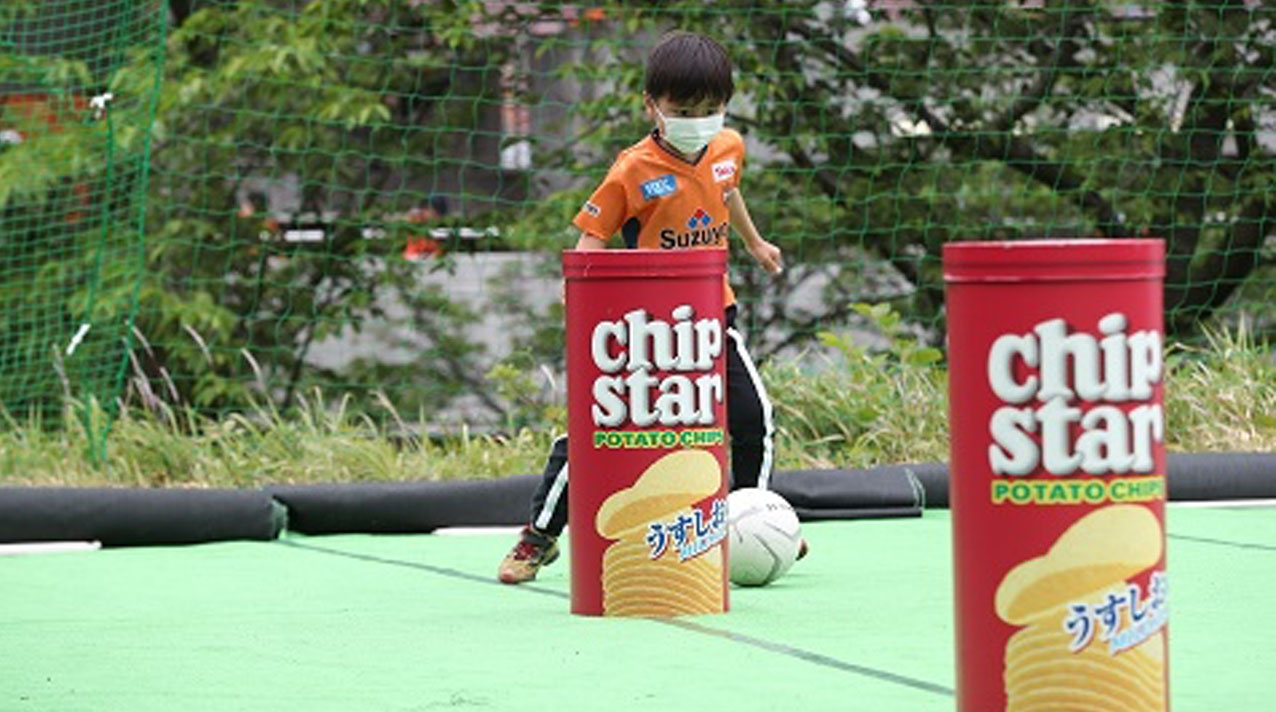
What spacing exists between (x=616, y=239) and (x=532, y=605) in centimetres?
565

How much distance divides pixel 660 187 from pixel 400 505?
6.77ft

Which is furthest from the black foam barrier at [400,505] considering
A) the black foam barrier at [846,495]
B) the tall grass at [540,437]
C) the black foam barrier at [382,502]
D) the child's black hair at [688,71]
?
the child's black hair at [688,71]

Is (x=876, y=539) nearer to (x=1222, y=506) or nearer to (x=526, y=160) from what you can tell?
(x=1222, y=506)

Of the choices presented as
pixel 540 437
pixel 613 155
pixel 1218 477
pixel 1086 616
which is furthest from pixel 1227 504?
pixel 1086 616

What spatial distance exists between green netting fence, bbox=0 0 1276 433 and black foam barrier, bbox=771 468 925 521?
3094 mm

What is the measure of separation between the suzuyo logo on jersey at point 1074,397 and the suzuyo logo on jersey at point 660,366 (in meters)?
1.81

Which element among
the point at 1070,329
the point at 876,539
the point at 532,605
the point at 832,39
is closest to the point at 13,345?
the point at 832,39

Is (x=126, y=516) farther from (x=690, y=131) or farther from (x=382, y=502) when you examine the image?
(x=690, y=131)

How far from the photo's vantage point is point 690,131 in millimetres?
6082

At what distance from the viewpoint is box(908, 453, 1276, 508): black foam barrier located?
801 centimetres

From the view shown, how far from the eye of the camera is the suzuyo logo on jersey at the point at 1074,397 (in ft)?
11.1

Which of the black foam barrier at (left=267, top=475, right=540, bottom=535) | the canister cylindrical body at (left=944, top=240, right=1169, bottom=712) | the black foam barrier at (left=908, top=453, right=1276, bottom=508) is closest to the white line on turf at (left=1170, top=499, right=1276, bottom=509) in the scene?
the black foam barrier at (left=908, top=453, right=1276, bottom=508)

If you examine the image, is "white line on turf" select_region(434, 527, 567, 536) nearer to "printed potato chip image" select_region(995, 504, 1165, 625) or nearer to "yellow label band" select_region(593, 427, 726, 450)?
"yellow label band" select_region(593, 427, 726, 450)

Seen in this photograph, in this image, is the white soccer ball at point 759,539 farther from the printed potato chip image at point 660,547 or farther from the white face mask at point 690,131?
the white face mask at point 690,131
